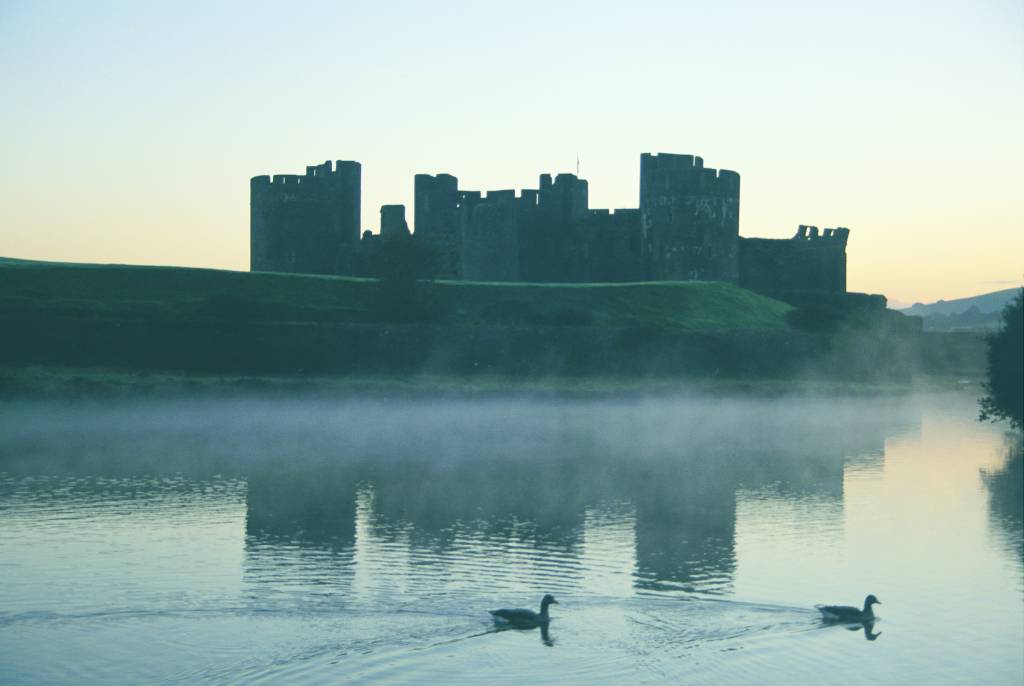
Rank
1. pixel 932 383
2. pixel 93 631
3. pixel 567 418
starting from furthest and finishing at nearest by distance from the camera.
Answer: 1. pixel 932 383
2. pixel 567 418
3. pixel 93 631

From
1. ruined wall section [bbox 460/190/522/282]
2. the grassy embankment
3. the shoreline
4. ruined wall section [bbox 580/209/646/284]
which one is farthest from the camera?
ruined wall section [bbox 580/209/646/284]

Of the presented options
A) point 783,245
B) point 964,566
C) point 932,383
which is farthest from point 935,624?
point 783,245

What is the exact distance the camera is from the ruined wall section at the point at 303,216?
7019 cm

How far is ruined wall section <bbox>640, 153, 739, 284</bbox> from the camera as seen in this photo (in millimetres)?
67750

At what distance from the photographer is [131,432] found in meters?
39.6

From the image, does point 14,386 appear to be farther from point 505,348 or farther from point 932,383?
point 932,383

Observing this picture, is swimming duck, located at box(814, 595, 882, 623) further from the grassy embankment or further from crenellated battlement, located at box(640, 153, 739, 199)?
crenellated battlement, located at box(640, 153, 739, 199)

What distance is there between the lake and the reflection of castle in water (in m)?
0.10

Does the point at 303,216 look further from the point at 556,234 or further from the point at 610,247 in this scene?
the point at 610,247

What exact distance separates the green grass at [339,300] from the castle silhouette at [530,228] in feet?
12.2

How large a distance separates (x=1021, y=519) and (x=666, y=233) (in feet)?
139

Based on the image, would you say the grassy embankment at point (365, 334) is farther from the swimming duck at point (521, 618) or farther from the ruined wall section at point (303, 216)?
the swimming duck at point (521, 618)

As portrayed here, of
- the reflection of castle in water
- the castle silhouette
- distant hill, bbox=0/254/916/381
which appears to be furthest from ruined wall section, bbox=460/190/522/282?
the reflection of castle in water

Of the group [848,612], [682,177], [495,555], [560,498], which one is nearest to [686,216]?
[682,177]
